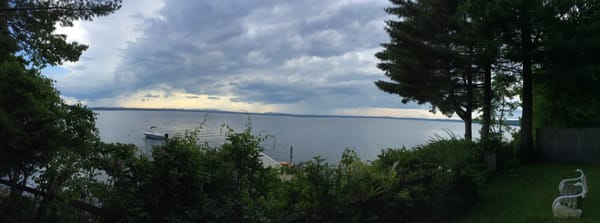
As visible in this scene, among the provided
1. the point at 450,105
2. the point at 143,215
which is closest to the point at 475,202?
the point at 143,215

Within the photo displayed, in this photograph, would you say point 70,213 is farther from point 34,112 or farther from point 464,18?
point 464,18

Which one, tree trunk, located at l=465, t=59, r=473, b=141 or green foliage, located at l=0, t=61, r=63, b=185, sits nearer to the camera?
green foliage, located at l=0, t=61, r=63, b=185

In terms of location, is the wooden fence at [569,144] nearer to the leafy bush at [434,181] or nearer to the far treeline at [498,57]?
the far treeline at [498,57]

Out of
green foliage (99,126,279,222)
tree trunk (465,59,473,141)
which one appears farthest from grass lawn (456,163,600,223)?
green foliage (99,126,279,222)

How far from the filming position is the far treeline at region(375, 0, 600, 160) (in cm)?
1155

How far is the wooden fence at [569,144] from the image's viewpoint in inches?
512

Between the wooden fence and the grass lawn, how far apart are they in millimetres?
1028

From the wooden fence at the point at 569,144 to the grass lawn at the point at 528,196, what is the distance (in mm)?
1028

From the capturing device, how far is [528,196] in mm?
7613

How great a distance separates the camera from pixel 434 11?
14.0 m

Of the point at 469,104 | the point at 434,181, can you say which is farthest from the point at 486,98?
the point at 434,181

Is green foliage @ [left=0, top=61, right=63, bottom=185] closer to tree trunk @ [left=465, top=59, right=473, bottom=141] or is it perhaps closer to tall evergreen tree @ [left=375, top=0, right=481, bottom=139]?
tall evergreen tree @ [left=375, top=0, right=481, bottom=139]

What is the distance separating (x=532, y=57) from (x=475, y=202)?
7955mm

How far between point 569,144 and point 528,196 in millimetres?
7712
